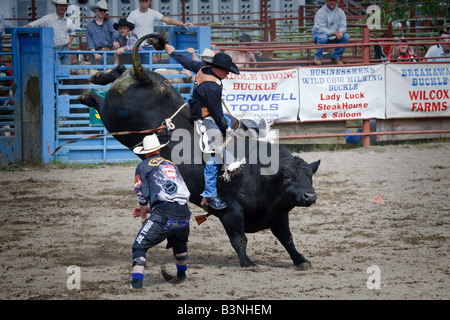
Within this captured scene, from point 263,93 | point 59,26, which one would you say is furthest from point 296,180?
point 59,26

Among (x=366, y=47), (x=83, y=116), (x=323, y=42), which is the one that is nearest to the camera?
(x=83, y=116)

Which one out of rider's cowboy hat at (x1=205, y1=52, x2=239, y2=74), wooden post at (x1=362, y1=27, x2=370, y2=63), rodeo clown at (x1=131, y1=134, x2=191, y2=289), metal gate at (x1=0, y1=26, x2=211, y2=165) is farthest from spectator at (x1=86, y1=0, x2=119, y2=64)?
rodeo clown at (x1=131, y1=134, x2=191, y2=289)

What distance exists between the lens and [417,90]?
12.9 m

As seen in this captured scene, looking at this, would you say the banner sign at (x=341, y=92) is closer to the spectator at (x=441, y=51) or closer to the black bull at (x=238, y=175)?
the spectator at (x=441, y=51)

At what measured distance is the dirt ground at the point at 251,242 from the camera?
18.1 ft

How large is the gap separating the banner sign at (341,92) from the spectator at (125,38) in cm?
300

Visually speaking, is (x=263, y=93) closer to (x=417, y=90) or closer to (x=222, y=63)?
(x=417, y=90)

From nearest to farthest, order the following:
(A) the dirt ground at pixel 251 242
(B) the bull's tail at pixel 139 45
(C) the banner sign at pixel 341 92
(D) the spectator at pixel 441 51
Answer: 1. (A) the dirt ground at pixel 251 242
2. (B) the bull's tail at pixel 139 45
3. (C) the banner sign at pixel 341 92
4. (D) the spectator at pixel 441 51

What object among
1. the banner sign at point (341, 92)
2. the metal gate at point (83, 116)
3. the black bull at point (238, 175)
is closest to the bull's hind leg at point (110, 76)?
the black bull at point (238, 175)

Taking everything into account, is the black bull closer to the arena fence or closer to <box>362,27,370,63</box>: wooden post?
the arena fence

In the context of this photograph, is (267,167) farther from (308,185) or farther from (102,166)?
(102,166)

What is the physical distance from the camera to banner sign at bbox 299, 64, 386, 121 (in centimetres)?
1252

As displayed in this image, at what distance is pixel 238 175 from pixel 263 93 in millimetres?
6050

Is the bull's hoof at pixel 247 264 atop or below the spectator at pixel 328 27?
below
